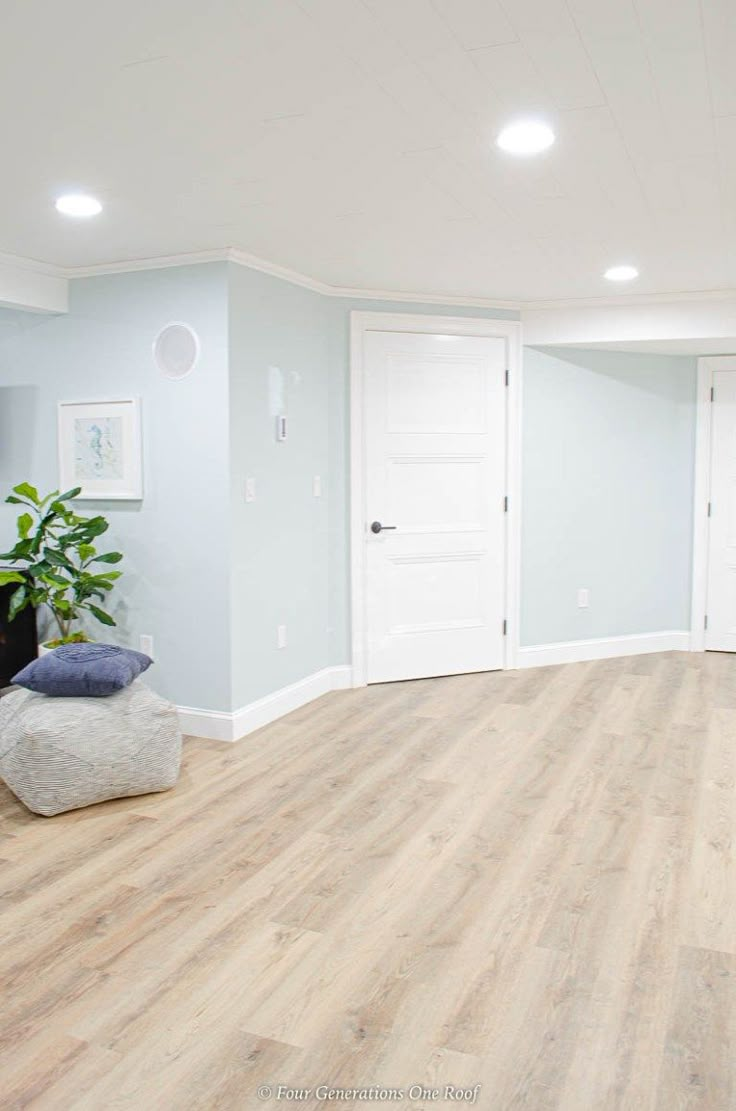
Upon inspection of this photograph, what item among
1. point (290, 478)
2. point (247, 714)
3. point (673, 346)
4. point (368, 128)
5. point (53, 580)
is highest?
point (368, 128)

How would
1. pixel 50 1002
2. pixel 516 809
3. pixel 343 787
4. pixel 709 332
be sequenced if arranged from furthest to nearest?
pixel 709 332, pixel 343 787, pixel 516 809, pixel 50 1002

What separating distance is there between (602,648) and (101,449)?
340 centimetres

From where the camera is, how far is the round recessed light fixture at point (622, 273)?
423 centimetres

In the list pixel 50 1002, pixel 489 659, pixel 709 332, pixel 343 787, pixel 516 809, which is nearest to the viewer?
pixel 50 1002

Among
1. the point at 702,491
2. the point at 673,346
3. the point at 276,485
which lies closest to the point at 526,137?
the point at 276,485

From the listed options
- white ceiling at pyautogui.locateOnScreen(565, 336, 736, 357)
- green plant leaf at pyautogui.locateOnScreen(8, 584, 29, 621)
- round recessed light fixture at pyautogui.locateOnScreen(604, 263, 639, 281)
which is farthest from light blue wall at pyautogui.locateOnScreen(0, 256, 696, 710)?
round recessed light fixture at pyautogui.locateOnScreen(604, 263, 639, 281)

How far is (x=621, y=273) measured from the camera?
434 centimetres

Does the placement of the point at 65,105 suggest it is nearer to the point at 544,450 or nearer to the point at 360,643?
the point at 360,643

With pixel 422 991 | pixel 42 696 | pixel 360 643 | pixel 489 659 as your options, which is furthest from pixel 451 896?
pixel 489 659

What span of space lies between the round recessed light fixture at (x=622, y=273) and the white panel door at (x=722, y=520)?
157cm

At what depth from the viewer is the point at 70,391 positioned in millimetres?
4320

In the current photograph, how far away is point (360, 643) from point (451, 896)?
242 centimetres

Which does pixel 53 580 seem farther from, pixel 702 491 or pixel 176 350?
pixel 702 491

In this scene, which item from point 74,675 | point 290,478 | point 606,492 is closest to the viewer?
point 74,675
